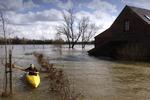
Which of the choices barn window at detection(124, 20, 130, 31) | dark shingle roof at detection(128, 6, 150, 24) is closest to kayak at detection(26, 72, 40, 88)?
dark shingle roof at detection(128, 6, 150, 24)

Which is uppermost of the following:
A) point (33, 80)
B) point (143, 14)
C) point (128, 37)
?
point (143, 14)

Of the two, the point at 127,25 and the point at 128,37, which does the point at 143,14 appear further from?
the point at 128,37

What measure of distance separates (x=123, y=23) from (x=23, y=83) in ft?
81.6

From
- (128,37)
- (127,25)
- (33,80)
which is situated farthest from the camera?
(127,25)

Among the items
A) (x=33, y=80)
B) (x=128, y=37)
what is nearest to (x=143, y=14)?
(x=128, y=37)

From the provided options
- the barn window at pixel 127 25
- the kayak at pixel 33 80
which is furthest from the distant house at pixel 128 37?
the kayak at pixel 33 80

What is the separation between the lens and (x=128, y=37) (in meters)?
36.8

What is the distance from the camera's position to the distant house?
112 ft

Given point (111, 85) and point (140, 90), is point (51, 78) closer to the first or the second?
point (111, 85)

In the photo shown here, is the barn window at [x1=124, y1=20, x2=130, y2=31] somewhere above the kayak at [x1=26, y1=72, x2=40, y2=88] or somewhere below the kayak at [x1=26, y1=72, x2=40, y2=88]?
above

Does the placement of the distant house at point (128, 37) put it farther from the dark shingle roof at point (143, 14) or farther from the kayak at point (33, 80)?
the kayak at point (33, 80)

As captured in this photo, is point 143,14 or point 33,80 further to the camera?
point 143,14

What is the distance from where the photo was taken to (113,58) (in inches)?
1487

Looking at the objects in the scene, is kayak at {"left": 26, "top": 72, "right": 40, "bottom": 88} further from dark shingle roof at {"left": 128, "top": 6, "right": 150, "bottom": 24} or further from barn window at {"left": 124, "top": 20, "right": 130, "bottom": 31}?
barn window at {"left": 124, "top": 20, "right": 130, "bottom": 31}
